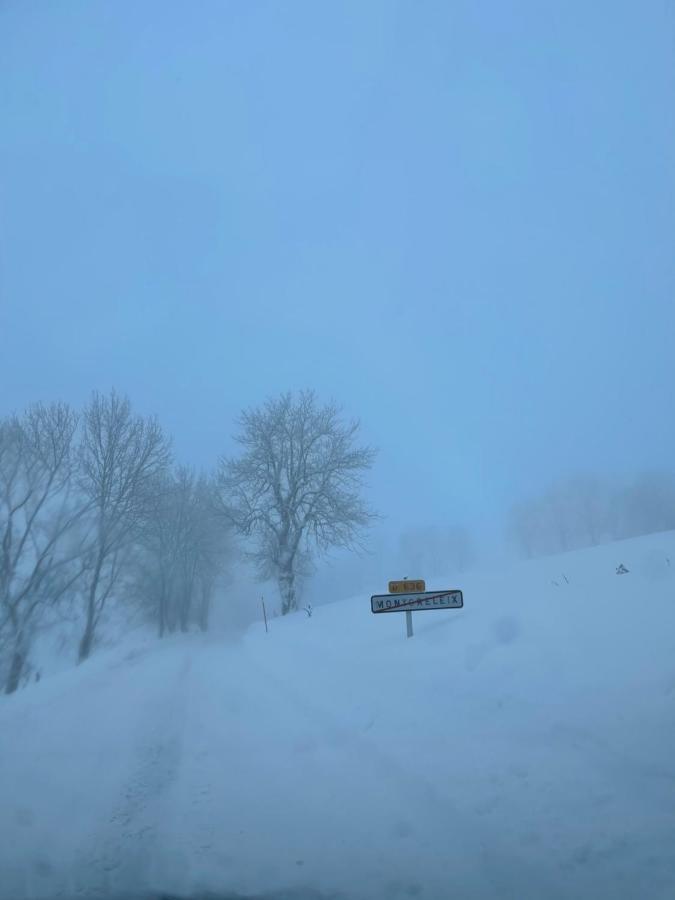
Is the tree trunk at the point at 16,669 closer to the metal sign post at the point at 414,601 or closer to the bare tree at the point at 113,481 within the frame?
the bare tree at the point at 113,481

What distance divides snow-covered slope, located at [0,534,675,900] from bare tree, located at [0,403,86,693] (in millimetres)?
6663

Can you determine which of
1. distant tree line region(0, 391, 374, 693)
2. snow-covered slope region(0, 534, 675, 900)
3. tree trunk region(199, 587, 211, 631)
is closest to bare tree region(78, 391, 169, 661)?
distant tree line region(0, 391, 374, 693)

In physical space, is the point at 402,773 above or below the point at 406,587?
below

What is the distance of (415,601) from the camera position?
10.4m

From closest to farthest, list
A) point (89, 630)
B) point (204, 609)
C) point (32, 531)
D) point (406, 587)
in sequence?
point (406, 587)
point (32, 531)
point (89, 630)
point (204, 609)

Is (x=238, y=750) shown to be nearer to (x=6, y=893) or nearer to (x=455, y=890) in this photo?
(x=6, y=893)

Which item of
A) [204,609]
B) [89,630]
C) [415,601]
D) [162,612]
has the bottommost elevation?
[415,601]

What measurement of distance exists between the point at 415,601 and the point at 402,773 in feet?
16.8

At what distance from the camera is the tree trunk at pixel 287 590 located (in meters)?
28.9

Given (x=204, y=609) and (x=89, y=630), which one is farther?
(x=204, y=609)

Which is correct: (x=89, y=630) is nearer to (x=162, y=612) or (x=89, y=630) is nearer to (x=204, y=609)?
(x=162, y=612)

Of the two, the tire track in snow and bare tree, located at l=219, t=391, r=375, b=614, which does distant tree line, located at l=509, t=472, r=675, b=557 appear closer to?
bare tree, located at l=219, t=391, r=375, b=614

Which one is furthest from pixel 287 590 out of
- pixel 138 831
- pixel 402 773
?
pixel 138 831

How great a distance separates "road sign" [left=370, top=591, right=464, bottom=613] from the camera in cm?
1023
